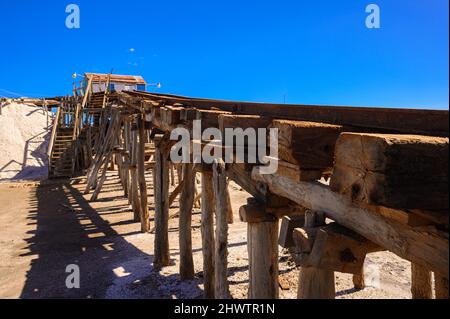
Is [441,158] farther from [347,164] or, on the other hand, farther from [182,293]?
[182,293]

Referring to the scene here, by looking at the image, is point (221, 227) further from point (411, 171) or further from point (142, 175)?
point (142, 175)

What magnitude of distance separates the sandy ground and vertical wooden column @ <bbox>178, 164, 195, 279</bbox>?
236mm

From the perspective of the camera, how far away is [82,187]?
16.6 m

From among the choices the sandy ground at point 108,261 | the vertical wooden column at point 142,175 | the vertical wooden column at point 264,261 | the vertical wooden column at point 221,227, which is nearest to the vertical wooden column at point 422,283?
the sandy ground at point 108,261

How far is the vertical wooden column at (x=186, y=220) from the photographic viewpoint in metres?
6.17

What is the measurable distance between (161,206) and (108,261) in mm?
1670

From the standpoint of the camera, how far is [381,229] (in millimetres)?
1830

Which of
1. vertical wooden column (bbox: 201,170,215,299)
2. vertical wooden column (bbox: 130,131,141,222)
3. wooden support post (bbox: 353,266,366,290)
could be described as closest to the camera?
vertical wooden column (bbox: 201,170,215,299)

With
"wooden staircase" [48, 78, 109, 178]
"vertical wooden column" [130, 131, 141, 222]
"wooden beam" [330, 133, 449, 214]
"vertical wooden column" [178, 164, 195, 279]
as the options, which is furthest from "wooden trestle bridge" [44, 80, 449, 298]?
"wooden staircase" [48, 78, 109, 178]

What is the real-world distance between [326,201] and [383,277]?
5022 mm

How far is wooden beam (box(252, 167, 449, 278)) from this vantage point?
5.07 ft

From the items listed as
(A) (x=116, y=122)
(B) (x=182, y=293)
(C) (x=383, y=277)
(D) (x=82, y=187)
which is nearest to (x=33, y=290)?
(B) (x=182, y=293)

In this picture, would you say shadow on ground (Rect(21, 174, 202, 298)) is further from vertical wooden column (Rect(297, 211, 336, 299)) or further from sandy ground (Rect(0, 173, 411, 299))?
vertical wooden column (Rect(297, 211, 336, 299))

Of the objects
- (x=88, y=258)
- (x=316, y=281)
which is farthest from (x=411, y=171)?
(x=88, y=258)
